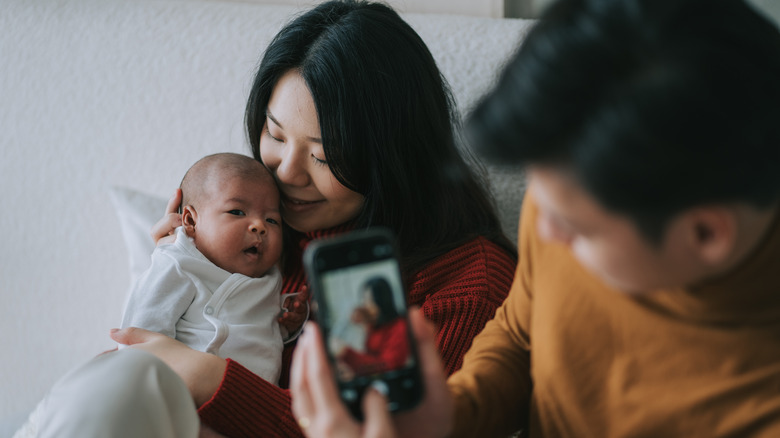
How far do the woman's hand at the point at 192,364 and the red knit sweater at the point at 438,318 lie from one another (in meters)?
0.03

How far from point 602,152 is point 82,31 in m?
1.31

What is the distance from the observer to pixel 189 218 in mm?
1169

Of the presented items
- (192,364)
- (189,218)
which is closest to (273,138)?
(189,218)

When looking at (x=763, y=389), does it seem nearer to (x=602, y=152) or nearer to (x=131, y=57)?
(x=602, y=152)

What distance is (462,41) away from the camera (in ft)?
4.52

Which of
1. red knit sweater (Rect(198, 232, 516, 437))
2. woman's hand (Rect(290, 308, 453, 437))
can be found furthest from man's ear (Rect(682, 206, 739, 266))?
red knit sweater (Rect(198, 232, 516, 437))

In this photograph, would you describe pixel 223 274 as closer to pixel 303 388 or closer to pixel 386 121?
pixel 386 121

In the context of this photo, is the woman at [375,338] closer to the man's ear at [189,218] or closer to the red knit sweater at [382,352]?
the red knit sweater at [382,352]

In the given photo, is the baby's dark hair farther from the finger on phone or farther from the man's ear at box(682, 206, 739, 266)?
the man's ear at box(682, 206, 739, 266)

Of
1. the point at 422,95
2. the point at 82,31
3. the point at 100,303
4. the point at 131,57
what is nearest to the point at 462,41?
the point at 422,95

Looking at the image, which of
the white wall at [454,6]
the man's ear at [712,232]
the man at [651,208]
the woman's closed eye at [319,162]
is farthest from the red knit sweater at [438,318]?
the white wall at [454,6]

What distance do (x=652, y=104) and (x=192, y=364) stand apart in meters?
0.71

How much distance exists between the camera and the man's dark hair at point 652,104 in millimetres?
455

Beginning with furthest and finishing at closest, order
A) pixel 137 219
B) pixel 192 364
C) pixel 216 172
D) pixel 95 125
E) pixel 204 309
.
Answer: pixel 95 125, pixel 137 219, pixel 216 172, pixel 204 309, pixel 192 364
